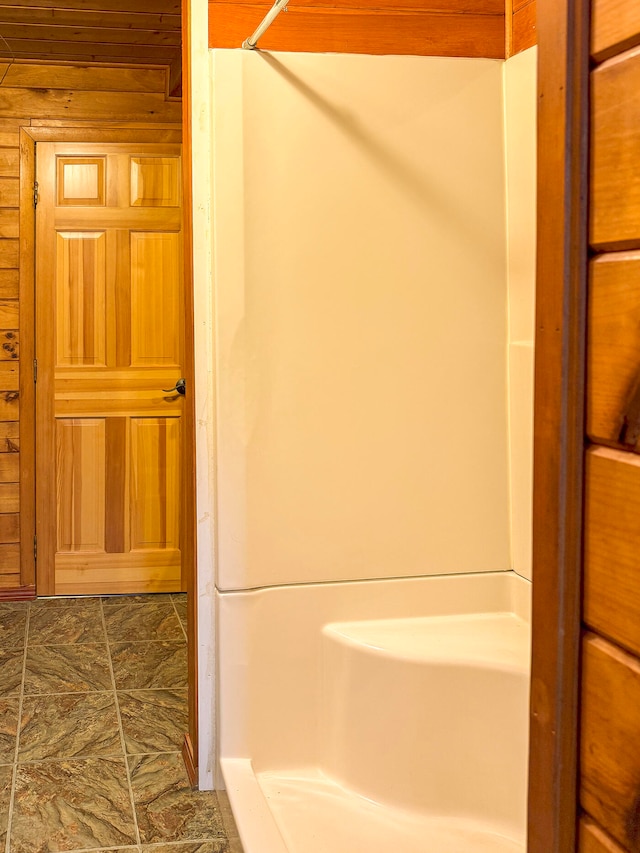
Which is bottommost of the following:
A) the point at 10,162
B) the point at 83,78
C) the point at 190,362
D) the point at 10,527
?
the point at 10,527

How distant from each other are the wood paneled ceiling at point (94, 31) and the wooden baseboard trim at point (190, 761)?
2655 mm

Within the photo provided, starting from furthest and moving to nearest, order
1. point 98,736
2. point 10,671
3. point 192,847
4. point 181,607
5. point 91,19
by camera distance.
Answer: point 181,607 → point 91,19 → point 10,671 → point 98,736 → point 192,847

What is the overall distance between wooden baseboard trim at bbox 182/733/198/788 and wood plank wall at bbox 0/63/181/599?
1919mm

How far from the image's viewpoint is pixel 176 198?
4254 mm

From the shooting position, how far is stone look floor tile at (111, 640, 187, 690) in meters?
3.16

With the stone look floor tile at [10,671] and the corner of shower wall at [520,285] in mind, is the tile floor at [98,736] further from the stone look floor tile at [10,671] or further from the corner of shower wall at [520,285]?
the corner of shower wall at [520,285]

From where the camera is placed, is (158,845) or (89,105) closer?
(158,845)

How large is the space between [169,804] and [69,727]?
60 centimetres

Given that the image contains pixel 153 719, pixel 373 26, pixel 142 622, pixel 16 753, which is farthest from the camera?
pixel 142 622

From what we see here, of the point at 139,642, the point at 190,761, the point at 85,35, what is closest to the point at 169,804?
the point at 190,761

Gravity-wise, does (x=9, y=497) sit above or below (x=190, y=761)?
above

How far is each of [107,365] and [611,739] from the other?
368 cm

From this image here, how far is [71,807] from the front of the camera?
2295mm

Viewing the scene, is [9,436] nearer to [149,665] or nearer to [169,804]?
[149,665]
